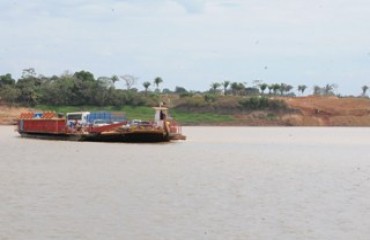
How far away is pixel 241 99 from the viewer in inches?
5384

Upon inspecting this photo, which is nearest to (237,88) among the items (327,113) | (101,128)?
(327,113)

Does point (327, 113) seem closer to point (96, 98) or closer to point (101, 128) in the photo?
point (96, 98)

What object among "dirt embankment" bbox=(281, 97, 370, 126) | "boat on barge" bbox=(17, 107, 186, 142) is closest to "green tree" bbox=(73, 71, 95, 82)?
"dirt embankment" bbox=(281, 97, 370, 126)

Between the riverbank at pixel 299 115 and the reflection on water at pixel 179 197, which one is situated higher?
the riverbank at pixel 299 115

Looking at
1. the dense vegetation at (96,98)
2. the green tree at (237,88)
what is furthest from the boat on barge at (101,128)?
the green tree at (237,88)

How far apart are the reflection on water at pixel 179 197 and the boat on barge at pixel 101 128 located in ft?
37.0

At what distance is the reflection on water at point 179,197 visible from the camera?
2078 centimetres

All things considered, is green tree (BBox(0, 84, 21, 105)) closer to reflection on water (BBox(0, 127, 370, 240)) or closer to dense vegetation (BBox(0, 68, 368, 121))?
dense vegetation (BBox(0, 68, 368, 121))

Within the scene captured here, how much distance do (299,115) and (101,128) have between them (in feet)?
271

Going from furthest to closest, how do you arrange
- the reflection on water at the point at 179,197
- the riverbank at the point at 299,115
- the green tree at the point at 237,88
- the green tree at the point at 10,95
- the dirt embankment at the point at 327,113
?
the green tree at the point at 237,88 < the dirt embankment at the point at 327,113 < the riverbank at the point at 299,115 < the green tree at the point at 10,95 < the reflection on water at the point at 179,197

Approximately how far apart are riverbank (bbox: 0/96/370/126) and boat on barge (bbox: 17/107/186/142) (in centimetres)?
5049

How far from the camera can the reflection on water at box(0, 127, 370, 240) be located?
20.8m

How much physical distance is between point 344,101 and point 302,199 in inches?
4951

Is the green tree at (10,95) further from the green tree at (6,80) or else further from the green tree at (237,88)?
the green tree at (237,88)
